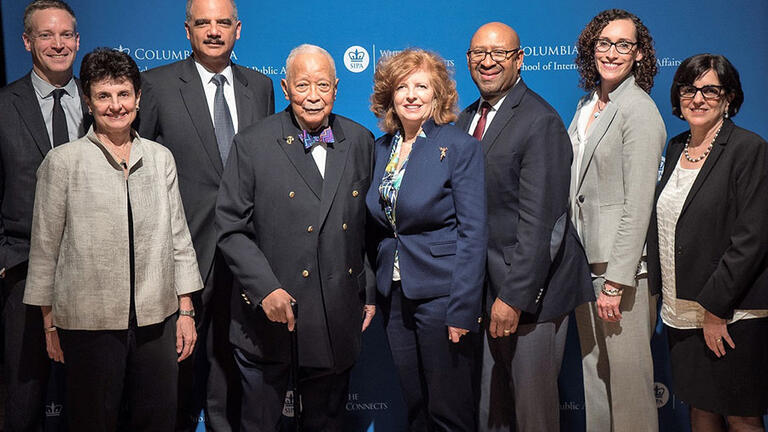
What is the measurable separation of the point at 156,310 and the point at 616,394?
1.94 metres

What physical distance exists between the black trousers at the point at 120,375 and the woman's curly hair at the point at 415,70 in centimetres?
123

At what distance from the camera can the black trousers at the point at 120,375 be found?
8.75 ft

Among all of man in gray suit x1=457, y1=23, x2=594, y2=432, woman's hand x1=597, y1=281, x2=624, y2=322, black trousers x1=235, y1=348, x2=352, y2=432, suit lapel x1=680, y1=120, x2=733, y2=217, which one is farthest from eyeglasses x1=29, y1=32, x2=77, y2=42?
suit lapel x1=680, y1=120, x2=733, y2=217

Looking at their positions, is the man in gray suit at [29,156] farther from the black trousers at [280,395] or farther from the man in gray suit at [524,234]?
the man in gray suit at [524,234]

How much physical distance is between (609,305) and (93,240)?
2034mm

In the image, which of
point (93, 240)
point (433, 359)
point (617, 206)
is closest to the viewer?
point (93, 240)

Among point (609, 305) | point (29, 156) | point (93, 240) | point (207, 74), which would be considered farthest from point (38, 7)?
point (609, 305)

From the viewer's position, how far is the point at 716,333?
275 cm

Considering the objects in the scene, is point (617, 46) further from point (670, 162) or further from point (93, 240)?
point (93, 240)

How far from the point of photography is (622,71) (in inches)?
119

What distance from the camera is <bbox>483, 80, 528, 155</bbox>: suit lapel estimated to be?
9.07ft

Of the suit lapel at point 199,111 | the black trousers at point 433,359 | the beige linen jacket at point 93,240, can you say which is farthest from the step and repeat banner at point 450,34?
the black trousers at point 433,359

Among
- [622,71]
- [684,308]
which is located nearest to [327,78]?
[622,71]

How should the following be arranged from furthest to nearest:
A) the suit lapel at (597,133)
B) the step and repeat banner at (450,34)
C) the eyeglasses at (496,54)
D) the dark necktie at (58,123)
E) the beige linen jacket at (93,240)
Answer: the step and repeat banner at (450,34), the dark necktie at (58,123), the suit lapel at (597,133), the eyeglasses at (496,54), the beige linen jacket at (93,240)
